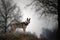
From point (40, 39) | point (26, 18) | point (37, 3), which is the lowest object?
point (40, 39)

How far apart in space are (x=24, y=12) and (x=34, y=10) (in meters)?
0.16

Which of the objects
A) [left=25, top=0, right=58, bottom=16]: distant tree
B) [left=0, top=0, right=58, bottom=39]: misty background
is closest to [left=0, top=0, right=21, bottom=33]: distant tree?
[left=0, top=0, right=58, bottom=39]: misty background

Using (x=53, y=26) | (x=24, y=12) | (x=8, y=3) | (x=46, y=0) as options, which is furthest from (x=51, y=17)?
(x=8, y=3)

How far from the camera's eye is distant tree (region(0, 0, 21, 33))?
1.95 meters

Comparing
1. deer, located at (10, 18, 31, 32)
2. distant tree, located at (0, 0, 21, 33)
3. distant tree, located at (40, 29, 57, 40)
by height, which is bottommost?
distant tree, located at (40, 29, 57, 40)

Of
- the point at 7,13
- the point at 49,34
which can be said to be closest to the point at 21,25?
the point at 7,13

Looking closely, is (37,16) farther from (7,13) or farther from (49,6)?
(7,13)

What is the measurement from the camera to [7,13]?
1968 millimetres

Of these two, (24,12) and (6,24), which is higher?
(24,12)

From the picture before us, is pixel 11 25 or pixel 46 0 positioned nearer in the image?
pixel 11 25

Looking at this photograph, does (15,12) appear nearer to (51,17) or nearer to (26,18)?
(26,18)

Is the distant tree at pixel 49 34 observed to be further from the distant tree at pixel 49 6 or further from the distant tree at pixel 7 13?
the distant tree at pixel 7 13

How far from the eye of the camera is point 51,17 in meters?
2.07

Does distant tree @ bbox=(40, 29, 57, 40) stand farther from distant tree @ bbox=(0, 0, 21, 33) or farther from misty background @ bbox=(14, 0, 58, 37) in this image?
distant tree @ bbox=(0, 0, 21, 33)
